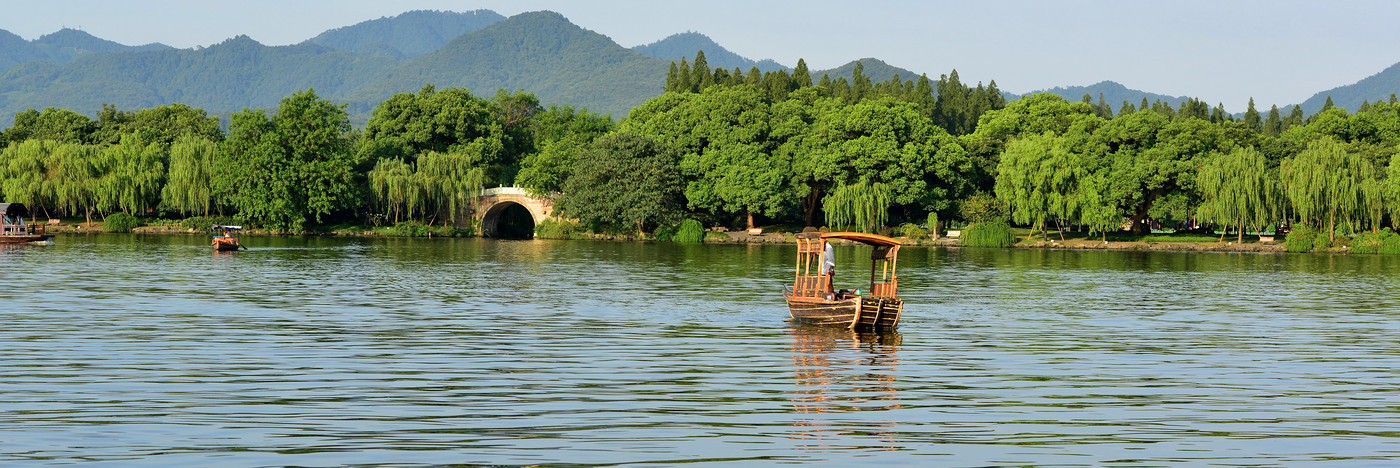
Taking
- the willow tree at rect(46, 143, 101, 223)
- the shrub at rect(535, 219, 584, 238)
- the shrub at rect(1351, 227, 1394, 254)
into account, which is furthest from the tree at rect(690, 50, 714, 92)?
the shrub at rect(1351, 227, 1394, 254)

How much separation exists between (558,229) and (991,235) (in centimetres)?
3889

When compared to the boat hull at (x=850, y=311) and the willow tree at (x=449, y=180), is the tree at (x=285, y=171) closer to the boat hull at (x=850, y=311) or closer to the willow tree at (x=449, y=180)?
the willow tree at (x=449, y=180)

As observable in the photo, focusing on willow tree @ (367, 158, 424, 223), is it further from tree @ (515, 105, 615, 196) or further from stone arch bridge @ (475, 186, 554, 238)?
tree @ (515, 105, 615, 196)

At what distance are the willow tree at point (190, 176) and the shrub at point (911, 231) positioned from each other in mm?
58995

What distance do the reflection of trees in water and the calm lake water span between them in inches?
3.6

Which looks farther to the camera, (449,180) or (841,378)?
(449,180)

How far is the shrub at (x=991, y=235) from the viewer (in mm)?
95088

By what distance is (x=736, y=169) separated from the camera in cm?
10138

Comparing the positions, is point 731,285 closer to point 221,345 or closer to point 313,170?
point 221,345

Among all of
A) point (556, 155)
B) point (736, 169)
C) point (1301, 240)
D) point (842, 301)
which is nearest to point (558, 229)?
point (556, 155)

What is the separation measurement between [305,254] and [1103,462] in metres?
61.0

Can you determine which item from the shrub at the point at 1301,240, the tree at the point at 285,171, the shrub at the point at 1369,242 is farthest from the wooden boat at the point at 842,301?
the tree at the point at 285,171

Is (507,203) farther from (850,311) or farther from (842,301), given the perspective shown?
(850,311)

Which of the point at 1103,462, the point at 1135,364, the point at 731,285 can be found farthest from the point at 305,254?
the point at 1103,462
